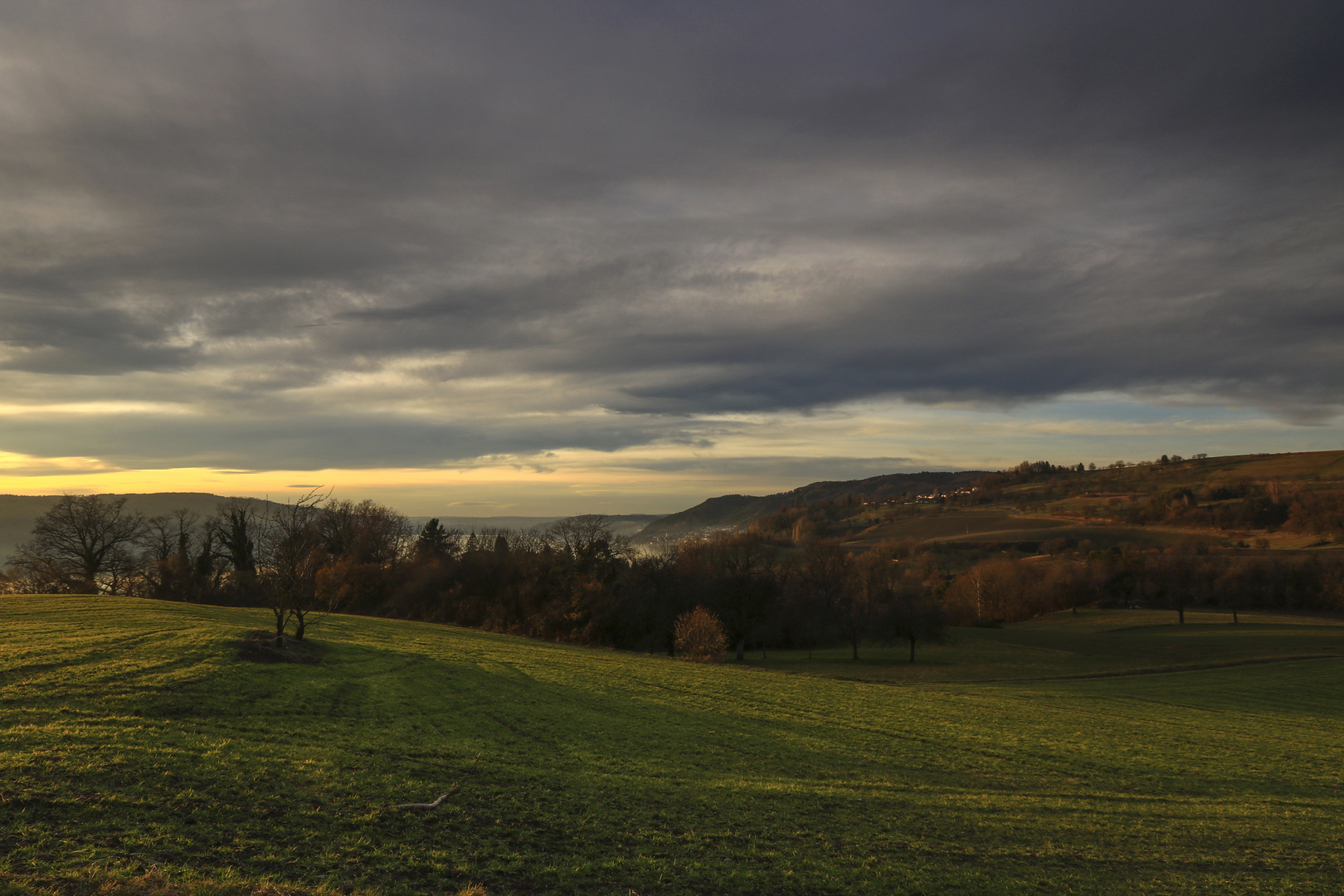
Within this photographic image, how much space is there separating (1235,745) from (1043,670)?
35069 mm

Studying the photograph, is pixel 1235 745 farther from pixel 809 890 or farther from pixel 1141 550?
pixel 1141 550

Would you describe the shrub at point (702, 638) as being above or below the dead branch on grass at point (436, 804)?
below

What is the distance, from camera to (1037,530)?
594ft

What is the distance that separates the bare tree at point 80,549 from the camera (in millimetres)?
64562

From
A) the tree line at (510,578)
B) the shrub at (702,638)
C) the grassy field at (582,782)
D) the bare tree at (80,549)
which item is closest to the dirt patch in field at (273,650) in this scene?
the grassy field at (582,782)

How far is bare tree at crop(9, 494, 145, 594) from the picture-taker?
64562mm

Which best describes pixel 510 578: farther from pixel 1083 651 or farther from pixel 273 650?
pixel 1083 651

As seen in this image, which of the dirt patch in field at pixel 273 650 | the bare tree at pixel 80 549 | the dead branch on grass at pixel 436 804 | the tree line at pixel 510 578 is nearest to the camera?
the dead branch on grass at pixel 436 804

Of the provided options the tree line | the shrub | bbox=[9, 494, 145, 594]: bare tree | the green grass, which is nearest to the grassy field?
the shrub

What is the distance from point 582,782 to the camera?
1611 cm

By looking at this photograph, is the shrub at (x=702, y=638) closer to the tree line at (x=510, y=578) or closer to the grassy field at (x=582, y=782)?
the tree line at (x=510, y=578)

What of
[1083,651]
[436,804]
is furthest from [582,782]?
[1083,651]

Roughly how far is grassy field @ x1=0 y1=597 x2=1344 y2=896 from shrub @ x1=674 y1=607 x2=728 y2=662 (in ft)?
74.8

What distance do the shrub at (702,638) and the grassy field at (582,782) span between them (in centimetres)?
2279
